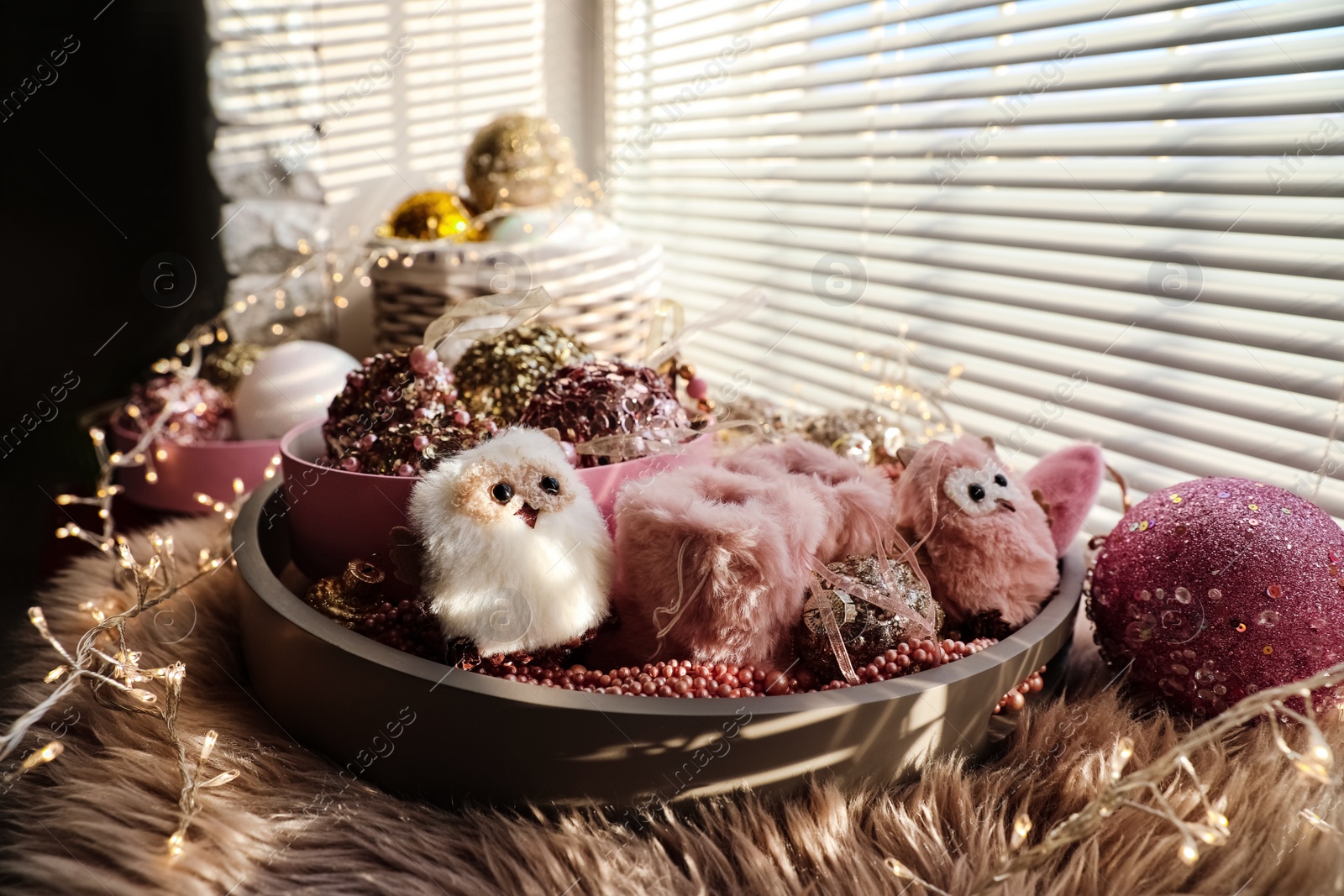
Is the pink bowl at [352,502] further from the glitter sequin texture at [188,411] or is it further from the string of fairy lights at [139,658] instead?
the glitter sequin texture at [188,411]

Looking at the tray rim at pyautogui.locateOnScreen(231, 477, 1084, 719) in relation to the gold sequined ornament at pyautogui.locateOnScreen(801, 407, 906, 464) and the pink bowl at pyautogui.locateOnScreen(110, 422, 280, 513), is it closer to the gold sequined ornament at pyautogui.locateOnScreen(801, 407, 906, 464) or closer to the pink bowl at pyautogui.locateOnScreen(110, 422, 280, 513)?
the gold sequined ornament at pyautogui.locateOnScreen(801, 407, 906, 464)

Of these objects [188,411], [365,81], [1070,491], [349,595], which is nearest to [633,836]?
[349,595]

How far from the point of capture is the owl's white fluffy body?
24.0 inches

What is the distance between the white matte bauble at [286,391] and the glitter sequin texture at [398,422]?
388 mm

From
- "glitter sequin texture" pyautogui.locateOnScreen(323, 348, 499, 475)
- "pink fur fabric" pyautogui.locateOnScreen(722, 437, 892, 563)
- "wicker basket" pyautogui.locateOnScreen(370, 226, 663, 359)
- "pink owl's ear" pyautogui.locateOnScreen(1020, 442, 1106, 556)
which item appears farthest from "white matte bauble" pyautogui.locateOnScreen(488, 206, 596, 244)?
"pink owl's ear" pyautogui.locateOnScreen(1020, 442, 1106, 556)

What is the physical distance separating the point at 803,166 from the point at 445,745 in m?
1.21

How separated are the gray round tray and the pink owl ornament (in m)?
0.06

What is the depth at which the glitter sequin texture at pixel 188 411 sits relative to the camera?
3.97 ft

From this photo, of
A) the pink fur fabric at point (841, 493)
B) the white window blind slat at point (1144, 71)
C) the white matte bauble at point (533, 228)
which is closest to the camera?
the pink fur fabric at point (841, 493)

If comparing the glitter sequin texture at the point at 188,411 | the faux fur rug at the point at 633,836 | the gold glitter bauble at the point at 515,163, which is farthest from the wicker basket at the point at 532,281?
the faux fur rug at the point at 633,836

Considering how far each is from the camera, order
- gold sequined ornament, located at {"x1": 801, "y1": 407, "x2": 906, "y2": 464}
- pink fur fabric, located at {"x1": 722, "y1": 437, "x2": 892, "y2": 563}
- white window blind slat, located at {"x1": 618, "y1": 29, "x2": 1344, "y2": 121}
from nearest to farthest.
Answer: pink fur fabric, located at {"x1": 722, "y1": 437, "x2": 892, "y2": 563} < white window blind slat, located at {"x1": 618, "y1": 29, "x2": 1344, "y2": 121} < gold sequined ornament, located at {"x1": 801, "y1": 407, "x2": 906, "y2": 464}

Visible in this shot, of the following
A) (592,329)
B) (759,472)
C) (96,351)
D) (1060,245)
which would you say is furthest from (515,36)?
(759,472)

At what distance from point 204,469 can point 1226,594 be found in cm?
121

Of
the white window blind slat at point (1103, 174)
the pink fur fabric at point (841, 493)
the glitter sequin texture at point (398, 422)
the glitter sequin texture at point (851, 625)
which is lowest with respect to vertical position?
the glitter sequin texture at point (851, 625)
